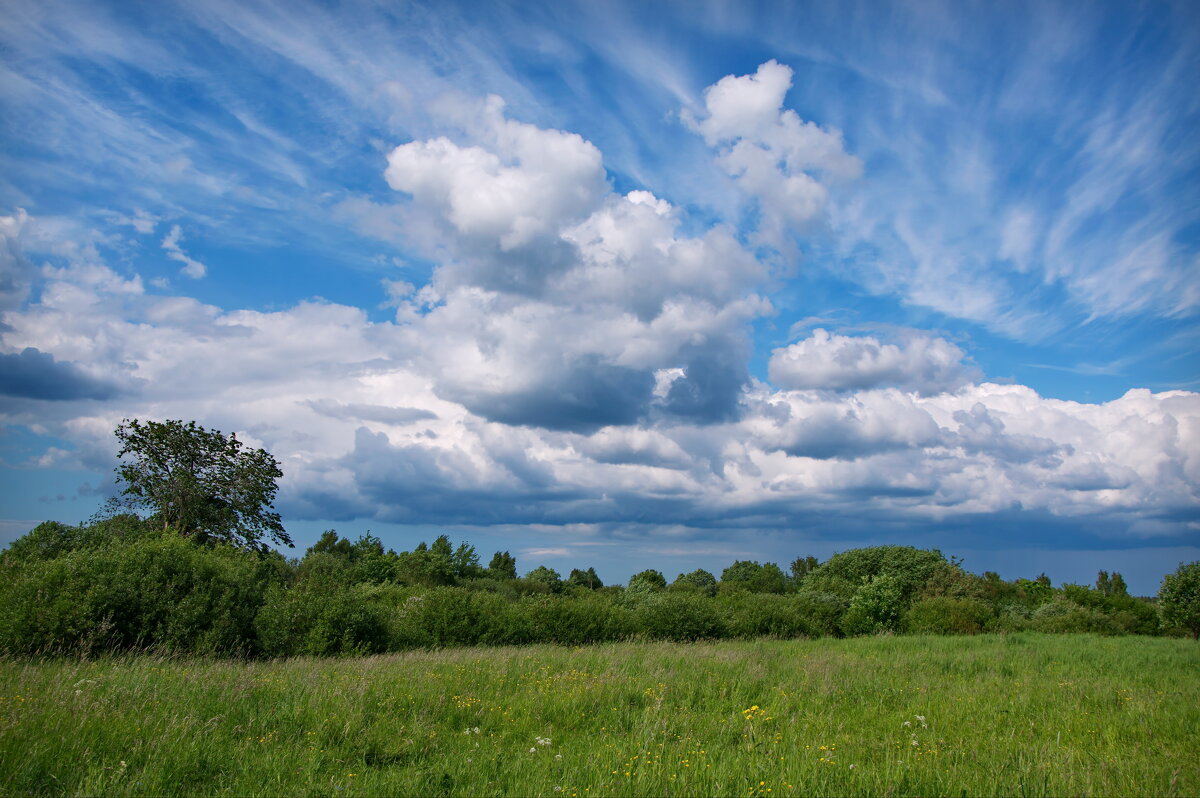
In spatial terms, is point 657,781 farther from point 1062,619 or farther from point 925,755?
point 1062,619

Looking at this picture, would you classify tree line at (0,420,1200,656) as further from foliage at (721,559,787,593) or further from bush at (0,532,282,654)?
foliage at (721,559,787,593)

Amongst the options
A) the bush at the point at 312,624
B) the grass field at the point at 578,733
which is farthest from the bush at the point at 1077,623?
the bush at the point at 312,624

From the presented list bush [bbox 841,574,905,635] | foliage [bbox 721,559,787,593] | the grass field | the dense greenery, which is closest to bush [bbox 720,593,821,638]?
the dense greenery

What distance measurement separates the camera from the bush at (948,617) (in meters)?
37.0

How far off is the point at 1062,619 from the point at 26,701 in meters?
46.6

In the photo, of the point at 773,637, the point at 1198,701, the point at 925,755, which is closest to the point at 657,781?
the point at 925,755

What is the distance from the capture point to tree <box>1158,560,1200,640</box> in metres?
40.2

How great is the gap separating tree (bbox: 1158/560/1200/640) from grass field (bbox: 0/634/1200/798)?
3691 centimetres

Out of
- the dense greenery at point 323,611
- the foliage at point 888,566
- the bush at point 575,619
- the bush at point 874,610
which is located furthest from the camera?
the foliage at point 888,566

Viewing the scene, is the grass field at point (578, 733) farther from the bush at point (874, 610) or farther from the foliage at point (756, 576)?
the foliage at point (756, 576)

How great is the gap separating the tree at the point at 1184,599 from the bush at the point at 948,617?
13506 mm

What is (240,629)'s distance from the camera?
19547 mm

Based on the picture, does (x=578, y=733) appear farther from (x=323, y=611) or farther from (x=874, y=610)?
(x=874, y=610)

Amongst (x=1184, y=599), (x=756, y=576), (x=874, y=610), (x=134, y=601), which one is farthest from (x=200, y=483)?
(x=756, y=576)
